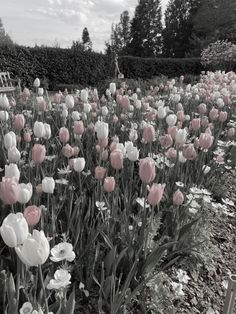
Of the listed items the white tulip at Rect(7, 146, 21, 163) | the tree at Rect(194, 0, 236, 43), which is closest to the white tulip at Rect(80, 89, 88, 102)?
the white tulip at Rect(7, 146, 21, 163)

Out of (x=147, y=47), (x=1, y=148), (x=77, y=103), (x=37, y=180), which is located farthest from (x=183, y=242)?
(x=147, y=47)

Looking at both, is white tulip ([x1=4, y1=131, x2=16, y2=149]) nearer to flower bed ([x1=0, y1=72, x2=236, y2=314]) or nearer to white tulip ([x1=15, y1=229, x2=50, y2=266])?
flower bed ([x1=0, y1=72, x2=236, y2=314])

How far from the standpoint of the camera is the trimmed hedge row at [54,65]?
15.4m

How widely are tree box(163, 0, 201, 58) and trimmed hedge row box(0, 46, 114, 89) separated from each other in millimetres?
27443

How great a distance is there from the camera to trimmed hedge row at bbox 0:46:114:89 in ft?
50.5

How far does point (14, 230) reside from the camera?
119cm

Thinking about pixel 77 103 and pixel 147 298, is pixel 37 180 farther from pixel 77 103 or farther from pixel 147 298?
pixel 77 103

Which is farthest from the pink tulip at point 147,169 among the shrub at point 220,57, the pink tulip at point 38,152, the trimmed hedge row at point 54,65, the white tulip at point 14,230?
the shrub at point 220,57

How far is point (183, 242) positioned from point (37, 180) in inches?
36.6

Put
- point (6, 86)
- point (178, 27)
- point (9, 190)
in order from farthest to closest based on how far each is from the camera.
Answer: point (178, 27), point (6, 86), point (9, 190)

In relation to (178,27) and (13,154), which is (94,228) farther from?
(178,27)

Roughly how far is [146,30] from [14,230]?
2058 inches

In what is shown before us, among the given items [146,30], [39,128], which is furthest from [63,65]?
[146,30]

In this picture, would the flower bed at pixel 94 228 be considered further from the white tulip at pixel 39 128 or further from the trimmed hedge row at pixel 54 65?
the trimmed hedge row at pixel 54 65
